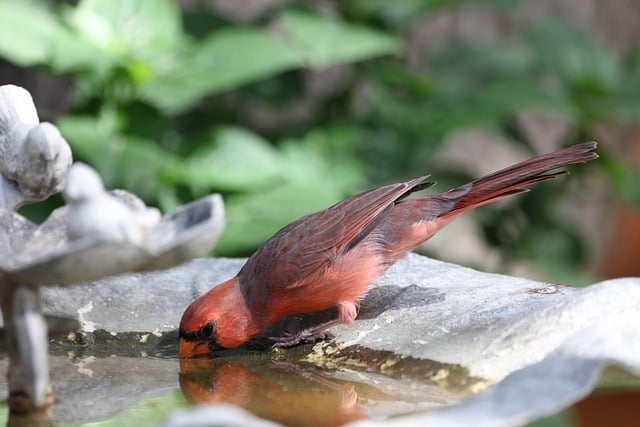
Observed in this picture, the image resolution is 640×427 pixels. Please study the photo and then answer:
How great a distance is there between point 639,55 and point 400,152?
159 cm

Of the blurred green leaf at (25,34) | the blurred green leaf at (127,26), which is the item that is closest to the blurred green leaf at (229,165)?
the blurred green leaf at (127,26)

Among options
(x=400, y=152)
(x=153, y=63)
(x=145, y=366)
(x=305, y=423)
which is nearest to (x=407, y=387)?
(x=305, y=423)

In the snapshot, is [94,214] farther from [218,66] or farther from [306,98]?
[306,98]

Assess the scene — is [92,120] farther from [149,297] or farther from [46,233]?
[46,233]

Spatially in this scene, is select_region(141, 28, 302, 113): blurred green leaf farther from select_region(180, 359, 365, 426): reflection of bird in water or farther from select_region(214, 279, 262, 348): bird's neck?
select_region(180, 359, 365, 426): reflection of bird in water

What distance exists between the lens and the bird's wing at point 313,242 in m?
2.96

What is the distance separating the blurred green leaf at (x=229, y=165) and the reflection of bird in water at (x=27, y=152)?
6.83 ft

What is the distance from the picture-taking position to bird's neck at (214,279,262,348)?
2873 millimetres

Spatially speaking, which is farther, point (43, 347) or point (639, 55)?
point (639, 55)

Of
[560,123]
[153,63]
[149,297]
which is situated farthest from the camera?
[560,123]

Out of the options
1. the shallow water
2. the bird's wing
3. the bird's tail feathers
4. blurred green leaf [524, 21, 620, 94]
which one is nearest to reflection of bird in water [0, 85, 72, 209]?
the shallow water

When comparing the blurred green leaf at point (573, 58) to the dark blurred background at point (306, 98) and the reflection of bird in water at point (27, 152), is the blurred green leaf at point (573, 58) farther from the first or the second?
the reflection of bird in water at point (27, 152)

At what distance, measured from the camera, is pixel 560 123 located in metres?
7.89

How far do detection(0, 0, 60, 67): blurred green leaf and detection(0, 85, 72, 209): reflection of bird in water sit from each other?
207cm
